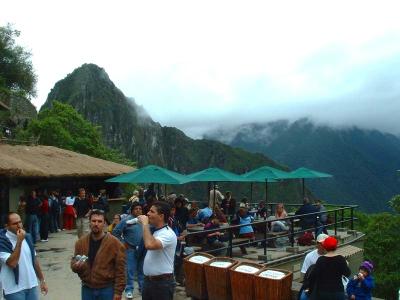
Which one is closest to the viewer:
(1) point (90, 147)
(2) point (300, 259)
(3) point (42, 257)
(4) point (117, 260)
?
(4) point (117, 260)

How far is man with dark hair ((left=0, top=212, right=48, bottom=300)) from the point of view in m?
5.24

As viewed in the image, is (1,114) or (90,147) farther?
(90,147)

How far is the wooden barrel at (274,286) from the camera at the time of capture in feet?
22.5

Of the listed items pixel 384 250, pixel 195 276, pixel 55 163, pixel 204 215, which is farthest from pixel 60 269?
pixel 384 250

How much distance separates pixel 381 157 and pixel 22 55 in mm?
128846

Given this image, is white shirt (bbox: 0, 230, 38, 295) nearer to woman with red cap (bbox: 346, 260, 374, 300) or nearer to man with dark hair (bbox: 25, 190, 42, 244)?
woman with red cap (bbox: 346, 260, 374, 300)

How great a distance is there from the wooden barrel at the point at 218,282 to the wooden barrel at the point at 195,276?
0.13 metres

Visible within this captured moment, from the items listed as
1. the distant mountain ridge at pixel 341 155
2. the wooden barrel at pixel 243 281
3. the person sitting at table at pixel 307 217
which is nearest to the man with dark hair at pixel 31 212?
the person sitting at table at pixel 307 217

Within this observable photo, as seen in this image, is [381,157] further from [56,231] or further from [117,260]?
[117,260]

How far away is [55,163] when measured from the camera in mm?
20500

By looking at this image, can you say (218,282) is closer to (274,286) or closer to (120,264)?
(274,286)

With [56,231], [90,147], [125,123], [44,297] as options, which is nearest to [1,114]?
[90,147]

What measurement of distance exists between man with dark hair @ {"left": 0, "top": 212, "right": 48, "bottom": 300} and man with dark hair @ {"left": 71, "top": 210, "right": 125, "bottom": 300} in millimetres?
929

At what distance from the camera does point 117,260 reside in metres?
4.73
